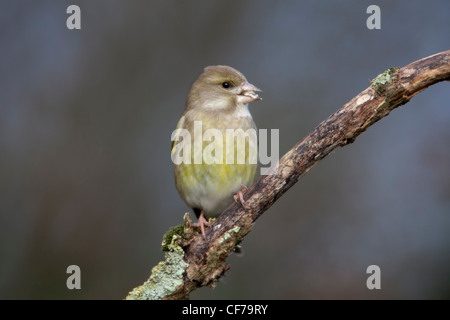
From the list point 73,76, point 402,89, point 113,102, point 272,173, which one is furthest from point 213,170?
point 73,76

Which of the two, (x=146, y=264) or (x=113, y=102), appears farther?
(x=113, y=102)

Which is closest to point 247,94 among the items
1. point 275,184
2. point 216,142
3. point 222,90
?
point 222,90

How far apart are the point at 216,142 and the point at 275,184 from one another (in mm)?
1125

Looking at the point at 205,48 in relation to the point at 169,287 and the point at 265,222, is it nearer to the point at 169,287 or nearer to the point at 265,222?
the point at 265,222

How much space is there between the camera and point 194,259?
489 cm

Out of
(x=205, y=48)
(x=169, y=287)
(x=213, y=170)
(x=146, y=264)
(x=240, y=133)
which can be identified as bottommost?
(x=169, y=287)

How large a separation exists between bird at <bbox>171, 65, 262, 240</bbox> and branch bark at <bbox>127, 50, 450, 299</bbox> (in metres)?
0.69

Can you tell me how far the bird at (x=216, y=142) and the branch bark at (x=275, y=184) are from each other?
2.28 feet

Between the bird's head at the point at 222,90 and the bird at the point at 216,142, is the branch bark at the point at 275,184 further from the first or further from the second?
the bird's head at the point at 222,90

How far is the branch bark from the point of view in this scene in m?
4.51

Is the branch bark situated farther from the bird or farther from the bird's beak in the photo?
the bird's beak

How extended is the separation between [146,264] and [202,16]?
3601mm

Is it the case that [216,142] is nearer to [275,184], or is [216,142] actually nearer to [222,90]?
[222,90]

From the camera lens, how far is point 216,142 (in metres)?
5.71
